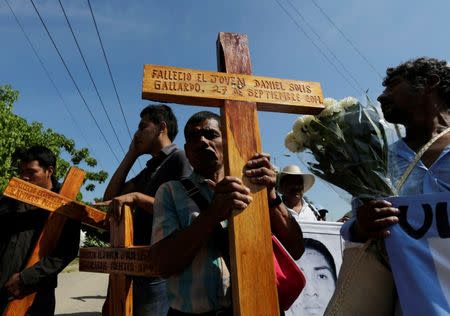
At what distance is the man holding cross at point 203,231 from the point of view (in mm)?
1396

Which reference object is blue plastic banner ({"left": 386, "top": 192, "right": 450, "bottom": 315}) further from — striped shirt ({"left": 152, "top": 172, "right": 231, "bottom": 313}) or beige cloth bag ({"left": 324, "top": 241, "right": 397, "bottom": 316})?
striped shirt ({"left": 152, "top": 172, "right": 231, "bottom": 313})

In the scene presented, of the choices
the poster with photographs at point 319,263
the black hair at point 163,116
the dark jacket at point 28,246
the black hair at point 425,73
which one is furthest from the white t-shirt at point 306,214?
the black hair at point 425,73

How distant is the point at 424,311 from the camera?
129 cm

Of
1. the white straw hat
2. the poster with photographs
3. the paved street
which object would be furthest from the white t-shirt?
the paved street

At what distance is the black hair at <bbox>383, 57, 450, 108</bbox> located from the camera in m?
1.68

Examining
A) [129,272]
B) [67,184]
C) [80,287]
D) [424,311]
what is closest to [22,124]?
[80,287]

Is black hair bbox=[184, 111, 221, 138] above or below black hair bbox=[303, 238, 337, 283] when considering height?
above

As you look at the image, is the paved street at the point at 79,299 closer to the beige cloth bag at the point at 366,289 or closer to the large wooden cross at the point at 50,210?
Answer: the large wooden cross at the point at 50,210

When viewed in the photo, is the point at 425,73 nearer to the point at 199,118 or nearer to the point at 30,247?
the point at 199,118

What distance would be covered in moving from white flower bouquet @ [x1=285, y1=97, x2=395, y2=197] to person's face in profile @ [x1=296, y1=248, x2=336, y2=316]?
1855 mm

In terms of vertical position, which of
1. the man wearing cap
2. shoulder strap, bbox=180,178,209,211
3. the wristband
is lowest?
the wristband

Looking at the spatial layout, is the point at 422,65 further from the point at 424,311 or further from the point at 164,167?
the point at 164,167

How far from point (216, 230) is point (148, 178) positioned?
4.25 ft

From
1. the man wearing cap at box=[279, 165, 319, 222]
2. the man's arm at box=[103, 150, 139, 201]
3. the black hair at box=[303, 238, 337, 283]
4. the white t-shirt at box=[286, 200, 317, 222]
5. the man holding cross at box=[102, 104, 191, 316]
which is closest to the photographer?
the man holding cross at box=[102, 104, 191, 316]
